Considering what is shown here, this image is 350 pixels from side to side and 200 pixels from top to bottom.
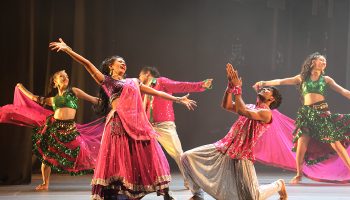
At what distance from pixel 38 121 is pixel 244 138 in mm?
2566

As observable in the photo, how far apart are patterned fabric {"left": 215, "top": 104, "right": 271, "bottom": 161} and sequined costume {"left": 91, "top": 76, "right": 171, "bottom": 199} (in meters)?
0.51

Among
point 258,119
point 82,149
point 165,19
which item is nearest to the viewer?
point 258,119

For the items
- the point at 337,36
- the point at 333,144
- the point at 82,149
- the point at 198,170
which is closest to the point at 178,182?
the point at 82,149

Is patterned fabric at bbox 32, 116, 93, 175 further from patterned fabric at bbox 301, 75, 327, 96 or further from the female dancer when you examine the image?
patterned fabric at bbox 301, 75, 327, 96

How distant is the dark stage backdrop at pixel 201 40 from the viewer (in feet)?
26.0

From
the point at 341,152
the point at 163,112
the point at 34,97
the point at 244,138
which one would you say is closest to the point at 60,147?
the point at 34,97

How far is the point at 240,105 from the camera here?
14.7 ft

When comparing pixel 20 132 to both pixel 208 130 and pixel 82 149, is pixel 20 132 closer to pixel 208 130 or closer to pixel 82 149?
pixel 82 149

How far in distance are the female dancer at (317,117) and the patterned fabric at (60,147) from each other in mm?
2054

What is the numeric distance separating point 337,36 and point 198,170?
4365 mm

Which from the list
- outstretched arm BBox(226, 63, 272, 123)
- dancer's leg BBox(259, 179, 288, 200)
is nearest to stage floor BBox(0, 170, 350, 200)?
dancer's leg BBox(259, 179, 288, 200)

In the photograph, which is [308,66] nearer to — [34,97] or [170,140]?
[170,140]

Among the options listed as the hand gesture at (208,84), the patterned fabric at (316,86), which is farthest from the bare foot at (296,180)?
the hand gesture at (208,84)

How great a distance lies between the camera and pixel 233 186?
4.68 metres
